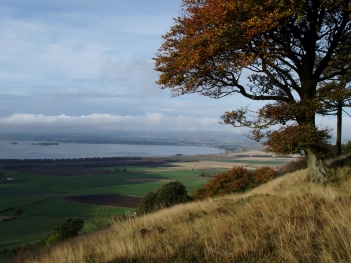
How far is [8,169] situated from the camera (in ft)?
209

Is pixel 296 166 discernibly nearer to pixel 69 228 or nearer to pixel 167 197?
pixel 167 197

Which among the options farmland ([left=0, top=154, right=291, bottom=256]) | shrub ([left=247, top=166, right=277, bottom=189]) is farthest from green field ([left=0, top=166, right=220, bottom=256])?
shrub ([left=247, top=166, right=277, bottom=189])

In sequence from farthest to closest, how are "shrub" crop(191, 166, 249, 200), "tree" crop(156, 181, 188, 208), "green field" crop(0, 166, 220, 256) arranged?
"green field" crop(0, 166, 220, 256) → "shrub" crop(191, 166, 249, 200) → "tree" crop(156, 181, 188, 208)

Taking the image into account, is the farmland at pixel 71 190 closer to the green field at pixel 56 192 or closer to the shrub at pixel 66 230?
the green field at pixel 56 192

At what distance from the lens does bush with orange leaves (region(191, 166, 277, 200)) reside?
24.0m

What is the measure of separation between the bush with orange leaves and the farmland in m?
5.73

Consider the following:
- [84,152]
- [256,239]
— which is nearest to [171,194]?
[256,239]

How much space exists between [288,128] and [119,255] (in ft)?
23.7

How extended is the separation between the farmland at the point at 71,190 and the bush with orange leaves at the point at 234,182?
226 inches

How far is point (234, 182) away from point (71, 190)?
97.0 ft

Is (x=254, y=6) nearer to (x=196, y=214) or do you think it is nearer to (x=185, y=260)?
(x=196, y=214)

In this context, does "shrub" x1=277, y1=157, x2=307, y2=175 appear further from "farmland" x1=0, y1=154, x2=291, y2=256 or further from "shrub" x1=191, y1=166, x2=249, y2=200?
"farmland" x1=0, y1=154, x2=291, y2=256

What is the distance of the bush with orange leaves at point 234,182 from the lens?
2395 cm

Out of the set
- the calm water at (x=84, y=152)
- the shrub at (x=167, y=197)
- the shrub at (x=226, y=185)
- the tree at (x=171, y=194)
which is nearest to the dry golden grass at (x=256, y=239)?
the shrub at (x=167, y=197)
